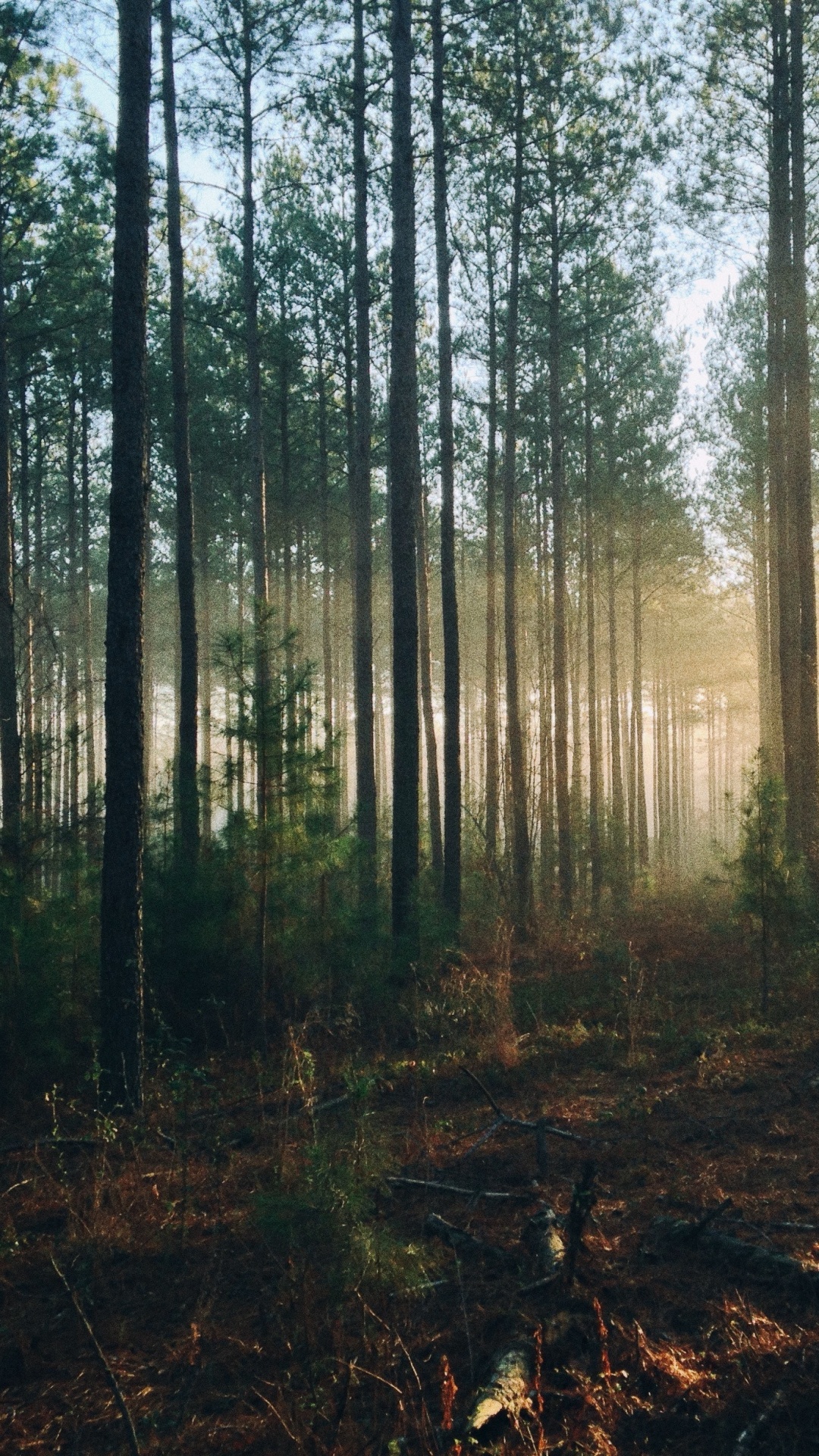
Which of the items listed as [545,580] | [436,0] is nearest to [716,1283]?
[436,0]

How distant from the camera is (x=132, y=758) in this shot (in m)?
6.43

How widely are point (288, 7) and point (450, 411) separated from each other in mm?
5521

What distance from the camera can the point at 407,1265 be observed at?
3.58 meters

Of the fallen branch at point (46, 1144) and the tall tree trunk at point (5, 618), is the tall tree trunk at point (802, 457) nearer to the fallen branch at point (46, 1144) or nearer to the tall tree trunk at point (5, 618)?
the fallen branch at point (46, 1144)

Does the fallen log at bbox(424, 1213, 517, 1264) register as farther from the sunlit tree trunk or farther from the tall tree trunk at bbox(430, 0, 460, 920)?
the sunlit tree trunk

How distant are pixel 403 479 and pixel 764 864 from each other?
5.64 m

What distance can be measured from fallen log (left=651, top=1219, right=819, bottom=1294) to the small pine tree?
4.73m

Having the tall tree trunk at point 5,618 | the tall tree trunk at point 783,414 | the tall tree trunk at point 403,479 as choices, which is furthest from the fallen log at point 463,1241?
the tall tree trunk at point 783,414

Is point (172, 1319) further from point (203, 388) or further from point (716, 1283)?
point (203, 388)

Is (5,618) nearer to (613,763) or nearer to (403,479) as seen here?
(403,479)

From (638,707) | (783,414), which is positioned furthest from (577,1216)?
(638,707)

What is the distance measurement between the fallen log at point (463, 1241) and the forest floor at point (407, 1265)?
0.7 inches

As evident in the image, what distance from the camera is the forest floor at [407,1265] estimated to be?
3.01m

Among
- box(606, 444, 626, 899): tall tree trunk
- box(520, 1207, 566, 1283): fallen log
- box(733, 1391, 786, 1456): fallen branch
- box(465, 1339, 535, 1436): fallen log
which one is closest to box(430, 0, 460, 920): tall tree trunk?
box(606, 444, 626, 899): tall tree trunk
